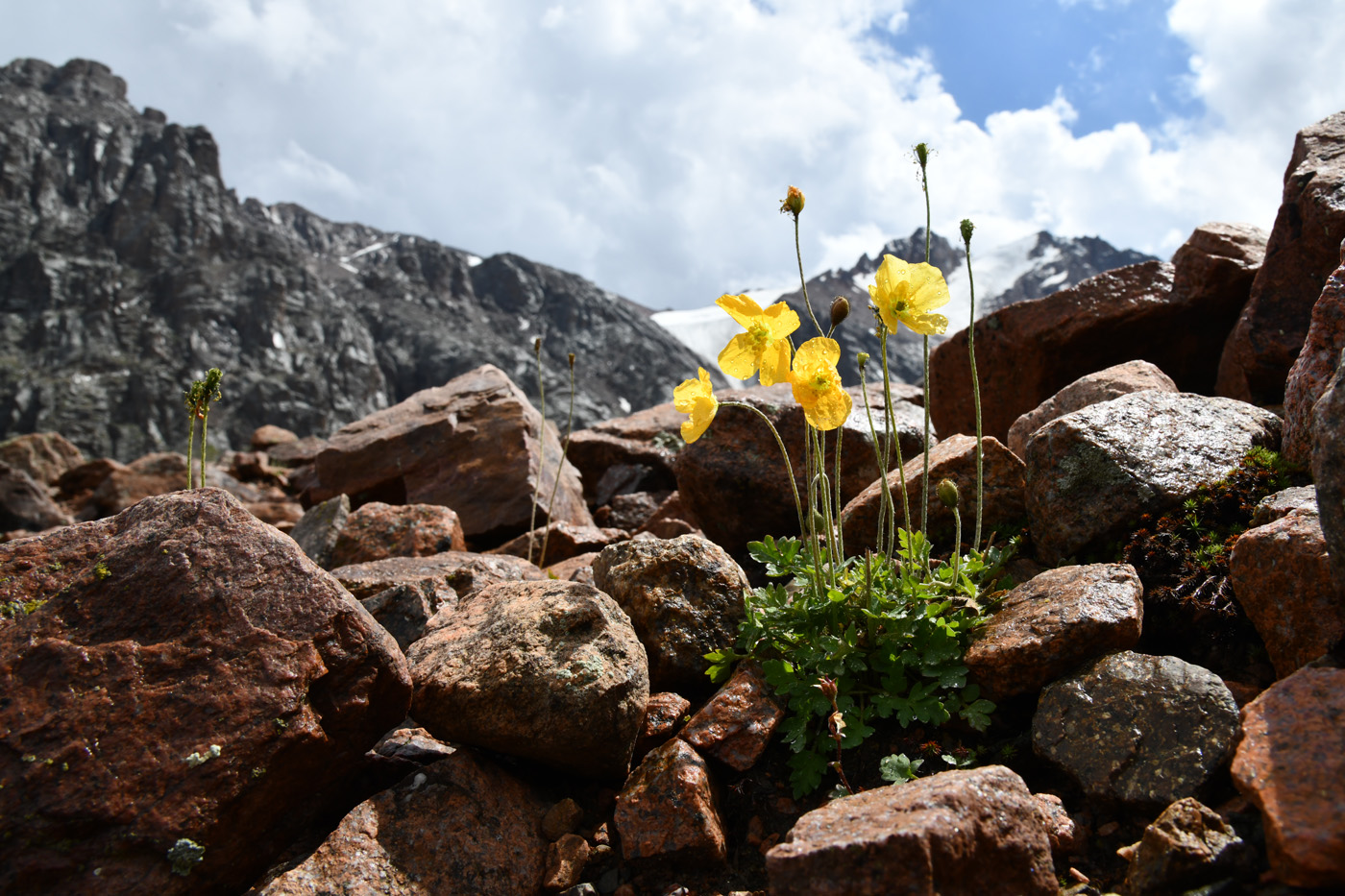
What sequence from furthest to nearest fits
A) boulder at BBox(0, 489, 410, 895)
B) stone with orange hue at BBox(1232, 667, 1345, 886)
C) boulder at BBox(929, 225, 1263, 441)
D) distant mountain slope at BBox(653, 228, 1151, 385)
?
distant mountain slope at BBox(653, 228, 1151, 385), boulder at BBox(929, 225, 1263, 441), boulder at BBox(0, 489, 410, 895), stone with orange hue at BBox(1232, 667, 1345, 886)

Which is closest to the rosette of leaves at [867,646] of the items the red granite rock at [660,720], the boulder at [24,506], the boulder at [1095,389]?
the red granite rock at [660,720]

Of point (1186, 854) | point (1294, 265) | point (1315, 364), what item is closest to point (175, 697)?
point (1186, 854)

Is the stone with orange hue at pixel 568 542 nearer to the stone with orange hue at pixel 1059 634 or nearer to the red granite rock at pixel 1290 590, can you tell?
the stone with orange hue at pixel 1059 634

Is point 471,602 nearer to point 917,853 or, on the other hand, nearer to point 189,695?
point 189,695

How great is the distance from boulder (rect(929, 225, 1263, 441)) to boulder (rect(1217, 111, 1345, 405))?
→ 902 mm

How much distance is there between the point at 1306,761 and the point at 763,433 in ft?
13.6

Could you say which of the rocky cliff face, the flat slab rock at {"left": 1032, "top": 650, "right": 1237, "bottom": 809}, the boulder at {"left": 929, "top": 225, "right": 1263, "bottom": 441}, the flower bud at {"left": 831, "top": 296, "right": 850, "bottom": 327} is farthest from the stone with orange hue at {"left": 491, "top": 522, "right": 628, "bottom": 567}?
the rocky cliff face

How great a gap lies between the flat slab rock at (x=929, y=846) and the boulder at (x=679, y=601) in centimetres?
134

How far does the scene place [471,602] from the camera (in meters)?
3.83

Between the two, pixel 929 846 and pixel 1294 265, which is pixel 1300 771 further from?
pixel 1294 265

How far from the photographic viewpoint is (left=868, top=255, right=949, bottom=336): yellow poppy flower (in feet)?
10.9

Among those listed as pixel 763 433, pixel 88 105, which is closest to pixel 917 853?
pixel 763 433

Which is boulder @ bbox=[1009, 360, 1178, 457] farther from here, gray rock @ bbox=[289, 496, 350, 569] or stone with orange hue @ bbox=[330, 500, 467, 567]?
gray rock @ bbox=[289, 496, 350, 569]

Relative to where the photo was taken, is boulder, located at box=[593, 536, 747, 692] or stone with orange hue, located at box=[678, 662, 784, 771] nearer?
stone with orange hue, located at box=[678, 662, 784, 771]
